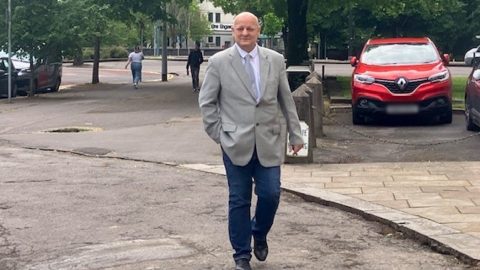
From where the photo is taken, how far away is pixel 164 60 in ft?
122

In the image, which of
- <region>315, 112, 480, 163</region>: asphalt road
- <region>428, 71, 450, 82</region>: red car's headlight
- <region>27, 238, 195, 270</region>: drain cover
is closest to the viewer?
<region>27, 238, 195, 270</region>: drain cover

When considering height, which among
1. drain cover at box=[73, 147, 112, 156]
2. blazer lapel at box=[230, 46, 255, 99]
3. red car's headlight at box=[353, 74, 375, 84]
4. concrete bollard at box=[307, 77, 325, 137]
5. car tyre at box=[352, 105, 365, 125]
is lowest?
drain cover at box=[73, 147, 112, 156]

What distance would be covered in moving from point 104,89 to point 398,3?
11.0 m

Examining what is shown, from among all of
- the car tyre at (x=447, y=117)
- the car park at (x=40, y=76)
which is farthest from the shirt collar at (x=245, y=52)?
the car park at (x=40, y=76)

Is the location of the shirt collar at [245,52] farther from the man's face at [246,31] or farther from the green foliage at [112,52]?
the green foliage at [112,52]

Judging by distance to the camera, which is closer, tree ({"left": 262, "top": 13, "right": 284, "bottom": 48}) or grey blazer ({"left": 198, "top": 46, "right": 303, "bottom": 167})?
grey blazer ({"left": 198, "top": 46, "right": 303, "bottom": 167})

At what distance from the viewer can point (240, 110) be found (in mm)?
6062

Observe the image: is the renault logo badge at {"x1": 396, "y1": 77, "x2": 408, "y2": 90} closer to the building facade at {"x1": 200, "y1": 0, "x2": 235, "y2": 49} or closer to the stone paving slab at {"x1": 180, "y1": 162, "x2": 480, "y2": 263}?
the stone paving slab at {"x1": 180, "y1": 162, "x2": 480, "y2": 263}

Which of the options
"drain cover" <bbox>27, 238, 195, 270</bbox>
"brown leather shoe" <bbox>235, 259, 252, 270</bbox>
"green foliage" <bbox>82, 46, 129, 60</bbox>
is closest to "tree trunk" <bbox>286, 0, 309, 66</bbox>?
"drain cover" <bbox>27, 238, 195, 270</bbox>

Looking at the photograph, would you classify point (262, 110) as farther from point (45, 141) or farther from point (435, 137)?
point (45, 141)

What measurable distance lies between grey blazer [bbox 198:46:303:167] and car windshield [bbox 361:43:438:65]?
11.0m

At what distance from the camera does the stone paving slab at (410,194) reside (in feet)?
23.7

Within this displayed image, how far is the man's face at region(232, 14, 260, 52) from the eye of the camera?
6113 mm

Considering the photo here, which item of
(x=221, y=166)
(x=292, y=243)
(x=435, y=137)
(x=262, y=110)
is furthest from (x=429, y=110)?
(x=262, y=110)
